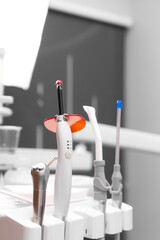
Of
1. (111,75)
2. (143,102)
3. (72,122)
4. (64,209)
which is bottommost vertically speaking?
(64,209)

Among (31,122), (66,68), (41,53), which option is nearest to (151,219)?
(31,122)

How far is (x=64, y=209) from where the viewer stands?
0.40 metres

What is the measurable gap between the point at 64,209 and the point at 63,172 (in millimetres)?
47

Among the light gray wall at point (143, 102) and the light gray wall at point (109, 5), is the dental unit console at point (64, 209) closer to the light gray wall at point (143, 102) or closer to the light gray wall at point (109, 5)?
the light gray wall at point (143, 102)

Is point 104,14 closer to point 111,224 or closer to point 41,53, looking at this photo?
point 41,53

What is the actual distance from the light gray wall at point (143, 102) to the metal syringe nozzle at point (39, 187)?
2.45m

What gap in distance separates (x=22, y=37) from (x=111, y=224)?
16.4 inches

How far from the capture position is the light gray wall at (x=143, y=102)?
280 cm

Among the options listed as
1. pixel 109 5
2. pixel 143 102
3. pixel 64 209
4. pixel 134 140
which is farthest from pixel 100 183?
pixel 109 5

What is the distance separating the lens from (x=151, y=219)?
9.07 ft

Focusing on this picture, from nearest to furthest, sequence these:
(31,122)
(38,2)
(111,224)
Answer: (111,224)
(38,2)
(31,122)

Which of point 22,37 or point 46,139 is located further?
point 46,139

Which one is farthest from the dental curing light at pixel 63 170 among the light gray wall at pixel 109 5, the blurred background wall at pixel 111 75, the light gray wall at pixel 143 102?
the light gray wall at pixel 109 5

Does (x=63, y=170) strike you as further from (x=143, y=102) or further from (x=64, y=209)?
(x=143, y=102)
